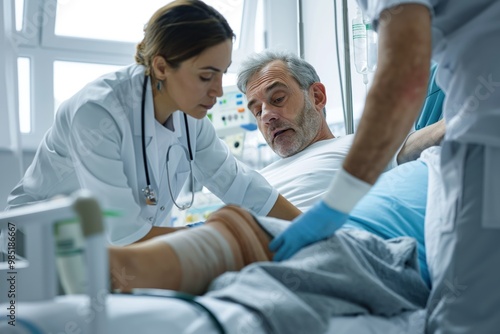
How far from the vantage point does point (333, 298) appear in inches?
45.1

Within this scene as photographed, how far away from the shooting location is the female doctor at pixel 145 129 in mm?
1724

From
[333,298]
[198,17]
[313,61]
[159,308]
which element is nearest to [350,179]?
[333,298]

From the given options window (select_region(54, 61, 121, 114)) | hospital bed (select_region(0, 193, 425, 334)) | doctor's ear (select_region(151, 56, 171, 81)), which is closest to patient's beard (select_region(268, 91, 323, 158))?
doctor's ear (select_region(151, 56, 171, 81))

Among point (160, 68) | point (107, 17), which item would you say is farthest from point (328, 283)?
point (107, 17)

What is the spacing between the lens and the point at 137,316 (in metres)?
0.90

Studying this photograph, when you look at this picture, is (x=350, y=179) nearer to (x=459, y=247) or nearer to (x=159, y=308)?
(x=459, y=247)

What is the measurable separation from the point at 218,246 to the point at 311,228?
189 millimetres

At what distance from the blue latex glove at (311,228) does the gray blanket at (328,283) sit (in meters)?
0.02

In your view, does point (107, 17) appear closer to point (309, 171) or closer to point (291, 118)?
point (291, 118)

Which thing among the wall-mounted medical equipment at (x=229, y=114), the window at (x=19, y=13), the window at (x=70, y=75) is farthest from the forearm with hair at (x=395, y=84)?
the window at (x=19, y=13)

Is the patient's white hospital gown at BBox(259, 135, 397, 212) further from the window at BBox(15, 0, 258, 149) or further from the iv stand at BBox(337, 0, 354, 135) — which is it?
the window at BBox(15, 0, 258, 149)

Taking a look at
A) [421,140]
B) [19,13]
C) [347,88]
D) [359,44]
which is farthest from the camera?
[19,13]

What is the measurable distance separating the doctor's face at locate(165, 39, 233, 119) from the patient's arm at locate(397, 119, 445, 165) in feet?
2.48

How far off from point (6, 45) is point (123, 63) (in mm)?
744
